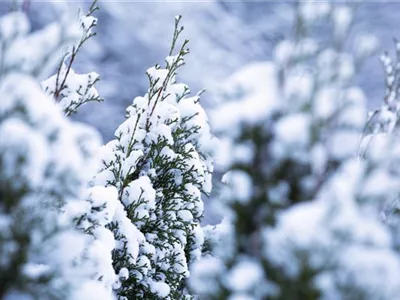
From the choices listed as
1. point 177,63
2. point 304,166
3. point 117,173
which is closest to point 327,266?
point 304,166

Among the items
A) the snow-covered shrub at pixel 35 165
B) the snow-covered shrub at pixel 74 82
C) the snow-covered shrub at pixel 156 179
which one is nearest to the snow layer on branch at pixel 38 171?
the snow-covered shrub at pixel 35 165

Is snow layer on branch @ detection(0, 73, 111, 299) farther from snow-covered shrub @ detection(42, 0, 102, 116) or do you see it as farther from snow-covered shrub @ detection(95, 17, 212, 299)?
snow-covered shrub @ detection(95, 17, 212, 299)

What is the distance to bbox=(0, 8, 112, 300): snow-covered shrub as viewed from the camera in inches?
85.2

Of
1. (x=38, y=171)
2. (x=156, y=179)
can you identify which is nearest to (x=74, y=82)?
(x=156, y=179)

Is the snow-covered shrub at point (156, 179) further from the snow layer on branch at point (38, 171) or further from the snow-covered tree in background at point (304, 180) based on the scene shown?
the snow-covered tree in background at point (304, 180)

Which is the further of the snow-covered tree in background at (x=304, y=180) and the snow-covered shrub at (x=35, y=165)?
the snow-covered shrub at (x=35, y=165)

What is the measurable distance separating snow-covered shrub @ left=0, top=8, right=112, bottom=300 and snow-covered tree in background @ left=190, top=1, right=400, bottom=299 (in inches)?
27.9

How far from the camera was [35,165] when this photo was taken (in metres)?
2.05

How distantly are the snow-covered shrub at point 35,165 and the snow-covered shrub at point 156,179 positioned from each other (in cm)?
375

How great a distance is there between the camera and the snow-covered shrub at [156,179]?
6.80 meters

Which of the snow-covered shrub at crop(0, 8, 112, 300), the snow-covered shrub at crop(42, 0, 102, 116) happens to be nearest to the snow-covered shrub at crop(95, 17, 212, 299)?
the snow-covered shrub at crop(42, 0, 102, 116)

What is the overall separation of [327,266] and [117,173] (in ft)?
16.4

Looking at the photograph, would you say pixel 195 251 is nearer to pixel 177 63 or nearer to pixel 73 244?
pixel 177 63

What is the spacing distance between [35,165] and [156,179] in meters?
5.59
